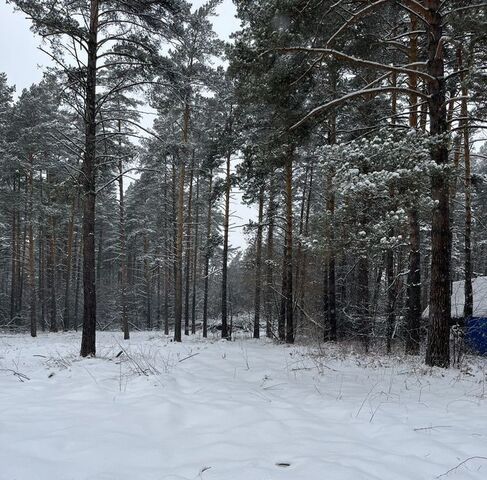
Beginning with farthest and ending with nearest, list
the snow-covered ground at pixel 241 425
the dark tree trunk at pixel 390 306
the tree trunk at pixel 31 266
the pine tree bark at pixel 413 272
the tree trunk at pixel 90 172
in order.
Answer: the tree trunk at pixel 31 266 < the dark tree trunk at pixel 390 306 < the pine tree bark at pixel 413 272 < the tree trunk at pixel 90 172 < the snow-covered ground at pixel 241 425

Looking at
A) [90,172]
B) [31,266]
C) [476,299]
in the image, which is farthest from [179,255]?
[476,299]

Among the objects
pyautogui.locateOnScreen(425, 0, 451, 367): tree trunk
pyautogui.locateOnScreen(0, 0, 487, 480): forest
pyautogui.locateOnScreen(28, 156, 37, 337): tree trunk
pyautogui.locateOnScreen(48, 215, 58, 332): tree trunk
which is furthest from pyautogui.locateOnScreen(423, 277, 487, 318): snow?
pyautogui.locateOnScreen(48, 215, 58, 332): tree trunk

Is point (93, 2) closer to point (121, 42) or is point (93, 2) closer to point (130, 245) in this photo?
point (121, 42)

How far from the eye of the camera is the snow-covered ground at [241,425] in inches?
118

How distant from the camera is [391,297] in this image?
36.3 feet

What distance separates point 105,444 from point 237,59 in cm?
695

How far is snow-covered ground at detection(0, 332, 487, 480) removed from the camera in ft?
9.84

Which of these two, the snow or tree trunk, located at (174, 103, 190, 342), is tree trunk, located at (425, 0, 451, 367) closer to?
the snow

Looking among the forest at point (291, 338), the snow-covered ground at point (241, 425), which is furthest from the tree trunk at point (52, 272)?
the snow-covered ground at point (241, 425)

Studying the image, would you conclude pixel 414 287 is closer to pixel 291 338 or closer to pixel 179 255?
pixel 291 338

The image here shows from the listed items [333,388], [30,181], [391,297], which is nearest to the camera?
[333,388]

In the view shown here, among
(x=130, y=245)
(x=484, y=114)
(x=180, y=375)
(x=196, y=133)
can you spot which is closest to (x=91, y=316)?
(x=180, y=375)

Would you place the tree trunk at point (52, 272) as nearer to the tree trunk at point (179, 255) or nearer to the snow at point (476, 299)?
the tree trunk at point (179, 255)

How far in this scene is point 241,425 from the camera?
12.9ft
